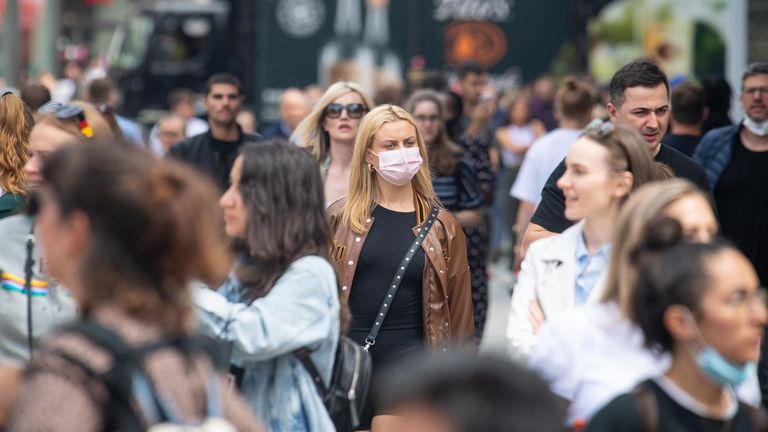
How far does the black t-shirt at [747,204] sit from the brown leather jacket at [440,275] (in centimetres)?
226

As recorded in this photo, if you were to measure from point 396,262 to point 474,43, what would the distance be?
1411 centimetres

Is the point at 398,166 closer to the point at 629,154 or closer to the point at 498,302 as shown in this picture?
the point at 629,154

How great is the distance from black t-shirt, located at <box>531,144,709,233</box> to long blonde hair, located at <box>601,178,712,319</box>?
1.96 m

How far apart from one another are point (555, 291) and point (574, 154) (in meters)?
0.46

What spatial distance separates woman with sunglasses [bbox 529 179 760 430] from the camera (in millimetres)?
3701

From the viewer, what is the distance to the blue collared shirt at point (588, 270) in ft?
14.2

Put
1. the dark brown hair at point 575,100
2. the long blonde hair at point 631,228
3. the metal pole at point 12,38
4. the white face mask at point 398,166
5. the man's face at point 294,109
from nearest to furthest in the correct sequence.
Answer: the long blonde hair at point 631,228 < the white face mask at point 398,166 < the dark brown hair at point 575,100 < the man's face at point 294,109 < the metal pole at point 12,38

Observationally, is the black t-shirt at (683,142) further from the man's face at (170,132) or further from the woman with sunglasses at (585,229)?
the man's face at (170,132)

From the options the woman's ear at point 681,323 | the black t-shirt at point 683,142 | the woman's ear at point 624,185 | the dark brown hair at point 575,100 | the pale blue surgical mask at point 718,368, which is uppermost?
the woman's ear at point 624,185

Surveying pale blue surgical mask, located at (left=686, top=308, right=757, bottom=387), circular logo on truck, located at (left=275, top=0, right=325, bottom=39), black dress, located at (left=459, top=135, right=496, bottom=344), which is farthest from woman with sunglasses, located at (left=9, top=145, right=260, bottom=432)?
circular logo on truck, located at (left=275, top=0, right=325, bottom=39)

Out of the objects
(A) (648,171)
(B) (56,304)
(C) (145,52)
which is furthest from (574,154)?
(C) (145,52)

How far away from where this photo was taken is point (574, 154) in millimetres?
4445

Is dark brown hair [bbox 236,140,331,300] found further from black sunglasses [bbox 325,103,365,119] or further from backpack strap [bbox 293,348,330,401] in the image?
black sunglasses [bbox 325,103,365,119]

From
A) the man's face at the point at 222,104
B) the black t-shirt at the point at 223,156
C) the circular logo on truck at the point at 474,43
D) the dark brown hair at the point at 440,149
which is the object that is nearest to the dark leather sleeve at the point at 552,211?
the dark brown hair at the point at 440,149
